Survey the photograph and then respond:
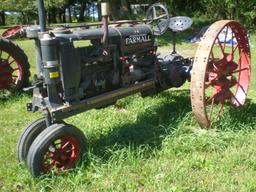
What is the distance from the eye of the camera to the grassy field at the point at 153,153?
398 centimetres

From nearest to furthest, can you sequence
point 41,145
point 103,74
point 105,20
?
1. point 41,145
2. point 105,20
3. point 103,74

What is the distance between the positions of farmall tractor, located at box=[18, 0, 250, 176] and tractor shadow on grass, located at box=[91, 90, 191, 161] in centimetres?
35

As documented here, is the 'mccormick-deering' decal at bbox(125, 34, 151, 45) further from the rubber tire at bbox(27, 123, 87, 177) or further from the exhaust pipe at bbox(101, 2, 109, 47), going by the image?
the rubber tire at bbox(27, 123, 87, 177)

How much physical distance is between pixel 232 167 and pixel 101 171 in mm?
1330

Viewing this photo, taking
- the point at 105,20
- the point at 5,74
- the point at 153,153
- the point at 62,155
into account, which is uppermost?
the point at 105,20

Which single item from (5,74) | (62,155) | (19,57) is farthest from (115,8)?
(62,155)

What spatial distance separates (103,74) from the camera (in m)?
4.93

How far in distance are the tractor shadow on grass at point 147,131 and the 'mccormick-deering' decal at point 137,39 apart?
1.03 m

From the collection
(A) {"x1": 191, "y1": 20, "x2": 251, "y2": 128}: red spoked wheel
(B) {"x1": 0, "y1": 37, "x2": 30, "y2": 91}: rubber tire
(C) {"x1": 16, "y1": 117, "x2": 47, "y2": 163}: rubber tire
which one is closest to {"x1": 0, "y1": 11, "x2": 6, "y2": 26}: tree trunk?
(B) {"x1": 0, "y1": 37, "x2": 30, "y2": 91}: rubber tire

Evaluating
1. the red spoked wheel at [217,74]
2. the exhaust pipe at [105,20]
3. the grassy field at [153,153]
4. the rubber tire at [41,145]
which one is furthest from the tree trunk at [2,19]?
the rubber tire at [41,145]

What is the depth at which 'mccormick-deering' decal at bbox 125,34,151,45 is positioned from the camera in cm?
511

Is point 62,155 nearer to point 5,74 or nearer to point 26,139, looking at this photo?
point 26,139

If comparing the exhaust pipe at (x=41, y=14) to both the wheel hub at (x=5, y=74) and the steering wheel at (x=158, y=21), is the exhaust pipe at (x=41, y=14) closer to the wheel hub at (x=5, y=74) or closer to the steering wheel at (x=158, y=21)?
the steering wheel at (x=158, y=21)

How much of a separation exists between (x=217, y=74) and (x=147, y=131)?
3.89 ft
